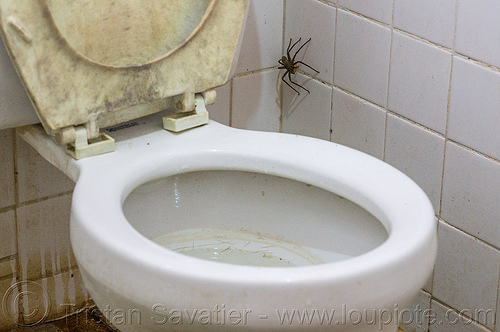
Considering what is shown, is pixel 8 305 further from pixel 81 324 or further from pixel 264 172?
pixel 264 172

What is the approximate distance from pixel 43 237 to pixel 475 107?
748 mm

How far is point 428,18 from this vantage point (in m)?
1.28

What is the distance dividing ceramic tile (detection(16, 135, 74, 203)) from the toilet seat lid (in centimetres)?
25

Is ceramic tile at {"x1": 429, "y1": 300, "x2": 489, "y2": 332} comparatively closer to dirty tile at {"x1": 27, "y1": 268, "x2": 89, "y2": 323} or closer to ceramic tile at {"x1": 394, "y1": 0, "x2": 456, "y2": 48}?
ceramic tile at {"x1": 394, "y1": 0, "x2": 456, "y2": 48}

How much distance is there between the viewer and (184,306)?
83 cm

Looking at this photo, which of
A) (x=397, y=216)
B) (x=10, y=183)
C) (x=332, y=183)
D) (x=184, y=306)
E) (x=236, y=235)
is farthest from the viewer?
(x=10, y=183)

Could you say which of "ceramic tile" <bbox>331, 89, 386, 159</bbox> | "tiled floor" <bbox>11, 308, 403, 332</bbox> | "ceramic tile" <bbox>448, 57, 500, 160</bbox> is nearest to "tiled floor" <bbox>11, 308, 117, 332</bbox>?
"tiled floor" <bbox>11, 308, 403, 332</bbox>

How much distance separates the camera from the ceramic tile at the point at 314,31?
148cm

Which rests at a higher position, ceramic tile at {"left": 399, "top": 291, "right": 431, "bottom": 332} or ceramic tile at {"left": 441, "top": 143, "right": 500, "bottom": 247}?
ceramic tile at {"left": 441, "top": 143, "right": 500, "bottom": 247}

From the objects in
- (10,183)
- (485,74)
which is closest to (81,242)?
(10,183)

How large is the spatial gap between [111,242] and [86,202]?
0.11m

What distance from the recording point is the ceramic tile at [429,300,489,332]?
4.39 feet

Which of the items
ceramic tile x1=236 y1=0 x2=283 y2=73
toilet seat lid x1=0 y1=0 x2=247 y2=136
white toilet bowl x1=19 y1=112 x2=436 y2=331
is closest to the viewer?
white toilet bowl x1=19 y1=112 x2=436 y2=331

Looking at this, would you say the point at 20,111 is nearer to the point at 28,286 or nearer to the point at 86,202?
the point at 86,202
